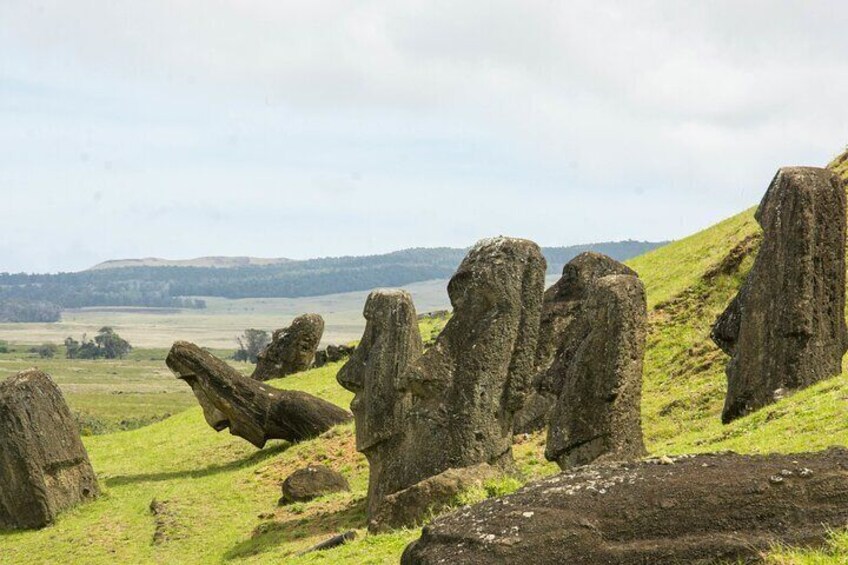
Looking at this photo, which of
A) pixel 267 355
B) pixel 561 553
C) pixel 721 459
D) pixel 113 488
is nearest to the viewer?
pixel 561 553

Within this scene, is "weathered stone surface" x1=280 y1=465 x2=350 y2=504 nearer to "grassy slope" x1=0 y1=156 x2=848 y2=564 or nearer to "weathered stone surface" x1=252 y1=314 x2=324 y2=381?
"grassy slope" x1=0 y1=156 x2=848 y2=564

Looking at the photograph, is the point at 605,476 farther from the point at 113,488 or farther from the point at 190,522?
the point at 113,488

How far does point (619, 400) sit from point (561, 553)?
9.40 metres

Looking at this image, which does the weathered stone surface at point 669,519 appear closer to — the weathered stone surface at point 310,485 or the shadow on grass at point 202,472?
the weathered stone surface at point 310,485

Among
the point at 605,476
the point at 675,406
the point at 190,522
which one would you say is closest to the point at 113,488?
the point at 190,522

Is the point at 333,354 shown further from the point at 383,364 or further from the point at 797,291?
the point at 797,291

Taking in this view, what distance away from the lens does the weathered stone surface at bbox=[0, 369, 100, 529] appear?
110ft

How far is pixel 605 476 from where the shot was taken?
13016 mm

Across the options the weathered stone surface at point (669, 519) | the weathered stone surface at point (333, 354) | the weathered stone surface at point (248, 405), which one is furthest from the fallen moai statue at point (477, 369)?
the weathered stone surface at point (333, 354)

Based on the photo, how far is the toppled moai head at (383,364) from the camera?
26.4 meters

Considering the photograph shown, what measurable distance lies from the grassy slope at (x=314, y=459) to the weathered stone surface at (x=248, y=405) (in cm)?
78

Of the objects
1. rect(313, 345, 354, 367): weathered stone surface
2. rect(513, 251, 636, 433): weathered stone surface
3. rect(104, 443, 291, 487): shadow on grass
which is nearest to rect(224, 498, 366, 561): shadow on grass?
rect(513, 251, 636, 433): weathered stone surface

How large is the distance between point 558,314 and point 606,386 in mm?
12153

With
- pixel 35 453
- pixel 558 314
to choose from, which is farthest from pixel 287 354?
pixel 558 314
